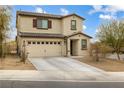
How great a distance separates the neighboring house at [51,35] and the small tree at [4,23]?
180 cm

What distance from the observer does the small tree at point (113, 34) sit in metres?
29.2

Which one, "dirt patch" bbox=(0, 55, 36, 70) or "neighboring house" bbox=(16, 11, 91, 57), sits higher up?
"neighboring house" bbox=(16, 11, 91, 57)

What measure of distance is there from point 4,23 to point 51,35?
5.85m

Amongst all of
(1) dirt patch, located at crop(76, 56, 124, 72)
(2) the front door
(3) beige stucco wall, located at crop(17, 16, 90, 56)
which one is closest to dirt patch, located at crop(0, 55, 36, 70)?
(1) dirt patch, located at crop(76, 56, 124, 72)

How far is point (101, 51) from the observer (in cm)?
2584

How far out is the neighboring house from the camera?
28391 millimetres

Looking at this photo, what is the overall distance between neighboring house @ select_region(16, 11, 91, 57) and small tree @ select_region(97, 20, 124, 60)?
6.49 feet

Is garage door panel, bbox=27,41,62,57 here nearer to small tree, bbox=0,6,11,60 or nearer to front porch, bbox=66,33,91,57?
front porch, bbox=66,33,91,57

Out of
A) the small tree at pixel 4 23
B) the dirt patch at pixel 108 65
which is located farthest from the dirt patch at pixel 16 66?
the dirt patch at pixel 108 65

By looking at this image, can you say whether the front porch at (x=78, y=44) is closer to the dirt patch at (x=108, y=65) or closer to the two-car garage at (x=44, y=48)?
the two-car garage at (x=44, y=48)
